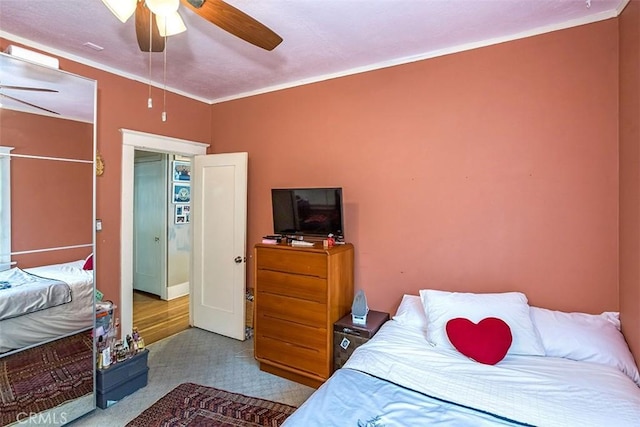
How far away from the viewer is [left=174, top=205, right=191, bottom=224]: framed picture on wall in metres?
5.07

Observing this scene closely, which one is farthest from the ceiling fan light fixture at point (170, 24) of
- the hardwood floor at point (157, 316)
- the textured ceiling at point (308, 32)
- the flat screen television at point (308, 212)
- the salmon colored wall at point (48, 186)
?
A: the hardwood floor at point (157, 316)

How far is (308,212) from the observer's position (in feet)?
9.75

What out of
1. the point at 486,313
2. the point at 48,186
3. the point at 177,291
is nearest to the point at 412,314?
the point at 486,313

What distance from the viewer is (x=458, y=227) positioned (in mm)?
2584

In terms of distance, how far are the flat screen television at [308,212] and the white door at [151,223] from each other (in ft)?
8.70

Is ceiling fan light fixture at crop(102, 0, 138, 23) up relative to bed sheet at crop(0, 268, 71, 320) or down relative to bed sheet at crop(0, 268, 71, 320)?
up

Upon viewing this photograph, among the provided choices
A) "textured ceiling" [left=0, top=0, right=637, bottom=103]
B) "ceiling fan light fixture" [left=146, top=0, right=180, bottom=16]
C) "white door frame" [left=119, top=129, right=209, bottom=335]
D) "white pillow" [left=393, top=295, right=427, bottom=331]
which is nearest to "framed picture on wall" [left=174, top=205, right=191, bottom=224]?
"white door frame" [left=119, top=129, right=209, bottom=335]

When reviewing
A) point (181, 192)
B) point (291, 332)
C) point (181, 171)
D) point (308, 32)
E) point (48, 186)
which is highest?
point (308, 32)

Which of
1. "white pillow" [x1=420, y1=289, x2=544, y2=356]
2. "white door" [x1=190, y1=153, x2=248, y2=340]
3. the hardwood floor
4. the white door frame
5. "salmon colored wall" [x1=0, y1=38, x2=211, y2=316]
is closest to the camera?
"white pillow" [x1=420, y1=289, x2=544, y2=356]

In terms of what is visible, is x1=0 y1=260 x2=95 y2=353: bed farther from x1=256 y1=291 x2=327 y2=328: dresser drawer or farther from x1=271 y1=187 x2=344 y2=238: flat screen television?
x1=271 y1=187 x2=344 y2=238: flat screen television

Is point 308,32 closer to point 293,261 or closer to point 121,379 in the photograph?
point 293,261

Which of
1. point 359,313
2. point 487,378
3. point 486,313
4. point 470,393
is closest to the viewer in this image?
point 470,393

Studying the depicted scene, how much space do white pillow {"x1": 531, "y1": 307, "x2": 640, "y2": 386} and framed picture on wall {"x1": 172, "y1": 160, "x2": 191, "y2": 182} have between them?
15.3 ft

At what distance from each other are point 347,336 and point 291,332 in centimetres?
50
